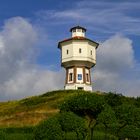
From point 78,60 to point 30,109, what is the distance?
2094 centimetres

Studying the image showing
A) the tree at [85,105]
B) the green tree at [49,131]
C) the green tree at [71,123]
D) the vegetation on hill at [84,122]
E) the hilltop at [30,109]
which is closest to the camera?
the green tree at [49,131]

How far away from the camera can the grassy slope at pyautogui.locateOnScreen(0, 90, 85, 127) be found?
63.9m

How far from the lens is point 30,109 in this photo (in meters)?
73.9

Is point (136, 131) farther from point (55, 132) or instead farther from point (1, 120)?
point (1, 120)

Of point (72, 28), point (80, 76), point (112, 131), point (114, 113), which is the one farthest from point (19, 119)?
point (72, 28)

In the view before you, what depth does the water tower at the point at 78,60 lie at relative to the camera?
303 feet

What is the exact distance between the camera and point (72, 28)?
319 feet

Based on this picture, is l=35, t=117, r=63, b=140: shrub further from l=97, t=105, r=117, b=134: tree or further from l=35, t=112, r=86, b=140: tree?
l=97, t=105, r=117, b=134: tree

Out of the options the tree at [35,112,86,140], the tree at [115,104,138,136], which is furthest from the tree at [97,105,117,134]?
the tree at [35,112,86,140]

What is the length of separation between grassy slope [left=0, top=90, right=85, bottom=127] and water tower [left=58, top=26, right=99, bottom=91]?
5.13 m

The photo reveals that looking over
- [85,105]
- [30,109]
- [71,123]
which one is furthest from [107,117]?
[30,109]

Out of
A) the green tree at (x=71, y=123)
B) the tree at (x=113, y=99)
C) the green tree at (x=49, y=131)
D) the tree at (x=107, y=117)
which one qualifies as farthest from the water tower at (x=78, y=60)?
the green tree at (x=49, y=131)

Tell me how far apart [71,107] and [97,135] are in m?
3.91

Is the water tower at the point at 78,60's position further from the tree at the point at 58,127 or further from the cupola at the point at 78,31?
the tree at the point at 58,127
